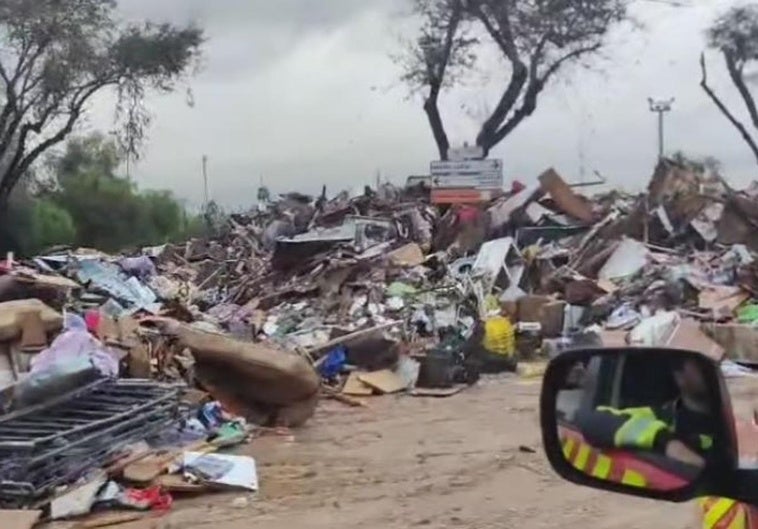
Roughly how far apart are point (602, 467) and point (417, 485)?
598 cm

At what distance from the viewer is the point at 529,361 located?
13297 millimetres

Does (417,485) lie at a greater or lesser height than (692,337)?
lesser

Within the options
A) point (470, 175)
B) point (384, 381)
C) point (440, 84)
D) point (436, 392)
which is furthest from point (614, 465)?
point (440, 84)

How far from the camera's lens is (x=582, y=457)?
153cm

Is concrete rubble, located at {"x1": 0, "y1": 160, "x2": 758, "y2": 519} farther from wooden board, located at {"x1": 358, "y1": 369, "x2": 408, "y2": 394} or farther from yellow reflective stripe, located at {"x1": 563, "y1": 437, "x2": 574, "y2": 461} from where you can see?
yellow reflective stripe, located at {"x1": 563, "y1": 437, "x2": 574, "y2": 461}

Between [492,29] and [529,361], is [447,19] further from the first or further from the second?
[529,361]

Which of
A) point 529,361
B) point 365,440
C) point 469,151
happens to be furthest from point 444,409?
point 469,151

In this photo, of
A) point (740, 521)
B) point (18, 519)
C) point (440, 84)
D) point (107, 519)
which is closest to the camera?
point (740, 521)

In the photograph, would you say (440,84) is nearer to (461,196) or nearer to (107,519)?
(461,196)

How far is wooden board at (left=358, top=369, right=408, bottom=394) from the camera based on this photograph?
11.4m

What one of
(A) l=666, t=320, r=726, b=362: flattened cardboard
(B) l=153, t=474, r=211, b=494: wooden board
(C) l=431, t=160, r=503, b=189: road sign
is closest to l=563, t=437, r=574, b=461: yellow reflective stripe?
(B) l=153, t=474, r=211, b=494: wooden board

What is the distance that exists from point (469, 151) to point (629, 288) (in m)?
9.79

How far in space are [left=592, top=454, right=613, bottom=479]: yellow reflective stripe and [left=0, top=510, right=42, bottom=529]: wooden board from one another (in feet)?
17.3

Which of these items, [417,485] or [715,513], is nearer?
[715,513]
